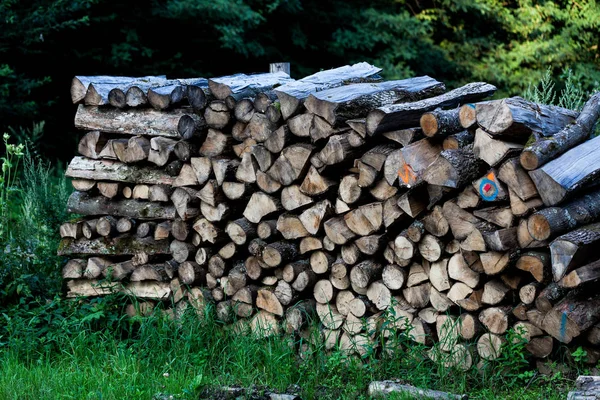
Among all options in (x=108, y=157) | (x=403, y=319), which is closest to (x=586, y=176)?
(x=403, y=319)

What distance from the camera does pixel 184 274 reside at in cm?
505

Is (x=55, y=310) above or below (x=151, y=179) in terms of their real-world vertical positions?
below

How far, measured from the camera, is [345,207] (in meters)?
4.34

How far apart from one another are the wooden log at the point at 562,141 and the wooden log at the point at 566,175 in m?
0.04

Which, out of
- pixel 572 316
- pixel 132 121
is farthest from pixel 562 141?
pixel 132 121

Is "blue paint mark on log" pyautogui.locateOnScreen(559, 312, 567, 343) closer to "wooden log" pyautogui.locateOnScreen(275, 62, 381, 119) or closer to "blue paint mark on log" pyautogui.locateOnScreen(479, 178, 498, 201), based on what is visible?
"blue paint mark on log" pyautogui.locateOnScreen(479, 178, 498, 201)

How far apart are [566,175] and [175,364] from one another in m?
2.46

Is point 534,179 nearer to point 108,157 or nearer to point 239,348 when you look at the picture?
point 239,348

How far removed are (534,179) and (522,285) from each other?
610mm

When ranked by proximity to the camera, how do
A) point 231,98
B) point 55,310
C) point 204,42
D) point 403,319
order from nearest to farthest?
point 403,319 < point 231,98 < point 55,310 < point 204,42

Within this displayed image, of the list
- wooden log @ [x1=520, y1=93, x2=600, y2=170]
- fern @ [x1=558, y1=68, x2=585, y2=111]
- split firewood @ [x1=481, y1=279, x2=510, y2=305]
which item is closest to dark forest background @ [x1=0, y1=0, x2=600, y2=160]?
fern @ [x1=558, y1=68, x2=585, y2=111]

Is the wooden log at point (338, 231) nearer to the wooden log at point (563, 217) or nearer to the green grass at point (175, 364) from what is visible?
the green grass at point (175, 364)

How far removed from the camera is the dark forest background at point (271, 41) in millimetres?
10148

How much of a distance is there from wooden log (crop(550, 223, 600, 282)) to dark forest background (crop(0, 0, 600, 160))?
6.92 metres
